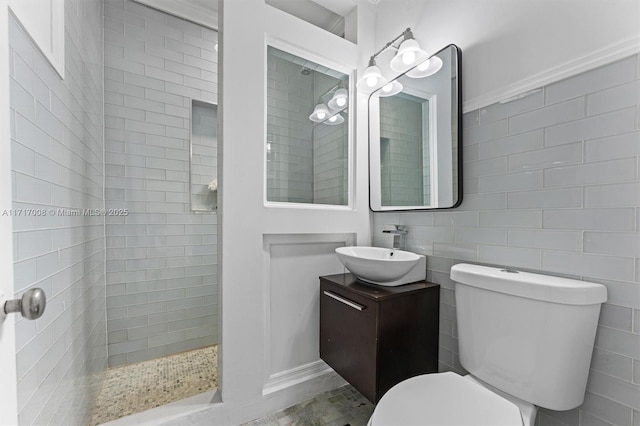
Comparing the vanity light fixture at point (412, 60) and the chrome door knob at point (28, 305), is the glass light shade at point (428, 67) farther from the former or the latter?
the chrome door knob at point (28, 305)

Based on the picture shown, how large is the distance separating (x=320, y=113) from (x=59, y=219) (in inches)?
54.5

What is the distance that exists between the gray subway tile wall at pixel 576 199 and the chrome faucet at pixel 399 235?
1.11 feet

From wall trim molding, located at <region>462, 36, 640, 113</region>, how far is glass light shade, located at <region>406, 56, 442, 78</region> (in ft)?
0.85

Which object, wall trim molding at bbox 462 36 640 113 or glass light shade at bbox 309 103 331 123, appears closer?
wall trim molding at bbox 462 36 640 113

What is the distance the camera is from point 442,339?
4.83 feet

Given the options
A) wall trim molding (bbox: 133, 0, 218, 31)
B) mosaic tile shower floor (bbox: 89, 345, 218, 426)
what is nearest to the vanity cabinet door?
mosaic tile shower floor (bbox: 89, 345, 218, 426)

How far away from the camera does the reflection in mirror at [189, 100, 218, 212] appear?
221 cm

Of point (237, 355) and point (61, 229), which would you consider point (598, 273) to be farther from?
point (61, 229)

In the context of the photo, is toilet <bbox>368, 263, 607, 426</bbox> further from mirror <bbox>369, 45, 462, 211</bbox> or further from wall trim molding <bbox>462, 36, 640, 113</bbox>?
wall trim molding <bbox>462, 36, 640, 113</bbox>

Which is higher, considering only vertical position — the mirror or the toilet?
the mirror

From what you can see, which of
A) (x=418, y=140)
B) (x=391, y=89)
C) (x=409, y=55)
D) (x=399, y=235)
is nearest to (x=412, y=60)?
(x=409, y=55)

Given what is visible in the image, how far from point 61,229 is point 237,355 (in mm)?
941

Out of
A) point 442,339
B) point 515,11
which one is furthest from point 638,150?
point 442,339

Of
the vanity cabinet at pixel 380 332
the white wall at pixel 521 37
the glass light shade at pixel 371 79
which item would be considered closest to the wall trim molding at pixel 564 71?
the white wall at pixel 521 37
